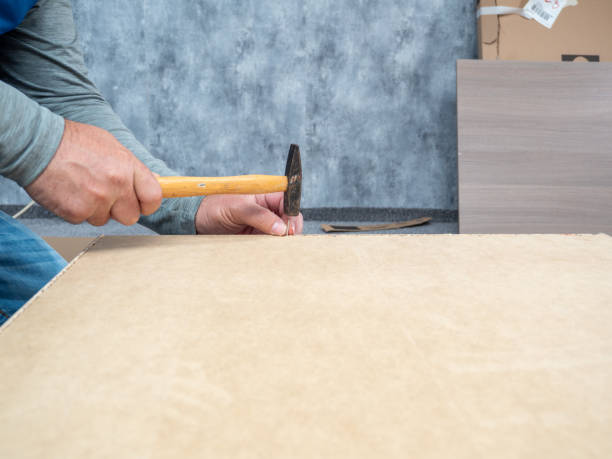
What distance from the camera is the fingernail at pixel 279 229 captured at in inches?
29.0

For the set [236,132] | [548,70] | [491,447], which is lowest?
[491,447]

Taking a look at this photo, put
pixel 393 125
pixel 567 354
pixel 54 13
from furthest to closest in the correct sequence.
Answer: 1. pixel 393 125
2. pixel 54 13
3. pixel 567 354

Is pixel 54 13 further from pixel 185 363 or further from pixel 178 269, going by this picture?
pixel 185 363

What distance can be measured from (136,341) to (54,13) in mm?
821

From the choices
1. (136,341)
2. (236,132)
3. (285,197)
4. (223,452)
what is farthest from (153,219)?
(236,132)

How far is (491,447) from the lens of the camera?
255 millimetres

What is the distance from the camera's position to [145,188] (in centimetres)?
66

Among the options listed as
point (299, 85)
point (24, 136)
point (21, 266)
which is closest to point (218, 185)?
point (24, 136)

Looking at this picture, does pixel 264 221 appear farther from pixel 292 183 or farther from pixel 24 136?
pixel 24 136

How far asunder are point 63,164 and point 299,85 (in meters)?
1.75

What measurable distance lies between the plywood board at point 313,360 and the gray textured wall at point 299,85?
1764 millimetres

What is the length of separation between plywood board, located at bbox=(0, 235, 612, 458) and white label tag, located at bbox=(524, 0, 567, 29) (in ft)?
5.83

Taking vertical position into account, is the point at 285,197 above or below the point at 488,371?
above

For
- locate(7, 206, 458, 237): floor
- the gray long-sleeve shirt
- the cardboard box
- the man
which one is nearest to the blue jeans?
the man
